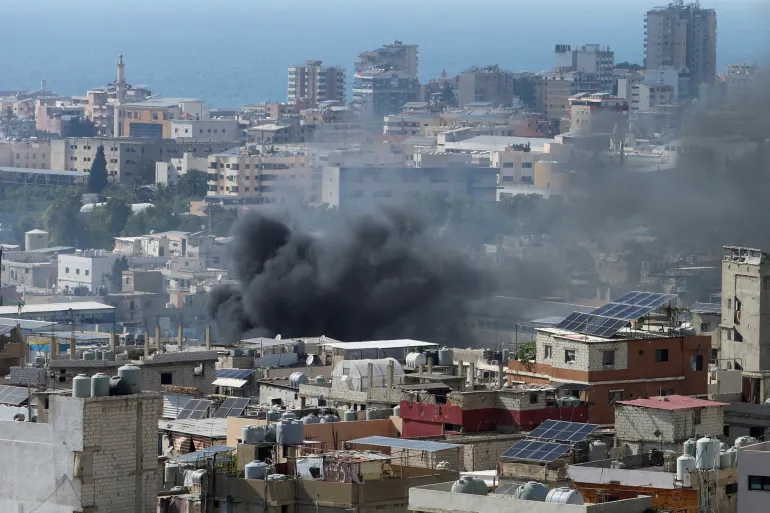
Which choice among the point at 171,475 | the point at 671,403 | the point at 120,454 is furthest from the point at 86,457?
the point at 671,403

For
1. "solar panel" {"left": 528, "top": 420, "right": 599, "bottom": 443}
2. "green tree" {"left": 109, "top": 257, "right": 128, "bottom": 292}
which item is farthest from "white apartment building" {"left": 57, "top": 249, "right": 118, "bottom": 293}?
"solar panel" {"left": 528, "top": 420, "right": 599, "bottom": 443}

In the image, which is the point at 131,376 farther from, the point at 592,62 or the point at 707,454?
the point at 592,62

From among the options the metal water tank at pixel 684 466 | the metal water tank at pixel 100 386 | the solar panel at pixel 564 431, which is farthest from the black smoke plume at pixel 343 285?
the metal water tank at pixel 100 386

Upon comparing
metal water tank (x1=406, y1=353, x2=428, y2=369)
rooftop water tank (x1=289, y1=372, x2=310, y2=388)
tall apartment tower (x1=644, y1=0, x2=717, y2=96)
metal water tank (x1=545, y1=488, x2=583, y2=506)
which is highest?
tall apartment tower (x1=644, y1=0, x2=717, y2=96)

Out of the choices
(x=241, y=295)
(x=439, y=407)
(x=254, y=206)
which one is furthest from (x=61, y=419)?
(x=254, y=206)

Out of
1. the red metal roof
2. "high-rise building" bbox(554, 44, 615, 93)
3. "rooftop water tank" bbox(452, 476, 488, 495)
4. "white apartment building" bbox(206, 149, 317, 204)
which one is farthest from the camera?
"high-rise building" bbox(554, 44, 615, 93)

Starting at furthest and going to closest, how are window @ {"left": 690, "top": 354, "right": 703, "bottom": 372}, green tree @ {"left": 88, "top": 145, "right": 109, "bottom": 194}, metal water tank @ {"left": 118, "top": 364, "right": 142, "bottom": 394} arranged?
green tree @ {"left": 88, "top": 145, "right": 109, "bottom": 194} → window @ {"left": 690, "top": 354, "right": 703, "bottom": 372} → metal water tank @ {"left": 118, "top": 364, "right": 142, "bottom": 394}

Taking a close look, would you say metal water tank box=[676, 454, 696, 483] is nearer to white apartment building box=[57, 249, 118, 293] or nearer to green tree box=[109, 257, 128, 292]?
green tree box=[109, 257, 128, 292]

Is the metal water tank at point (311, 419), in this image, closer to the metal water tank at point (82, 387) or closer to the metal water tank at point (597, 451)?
the metal water tank at point (597, 451)
